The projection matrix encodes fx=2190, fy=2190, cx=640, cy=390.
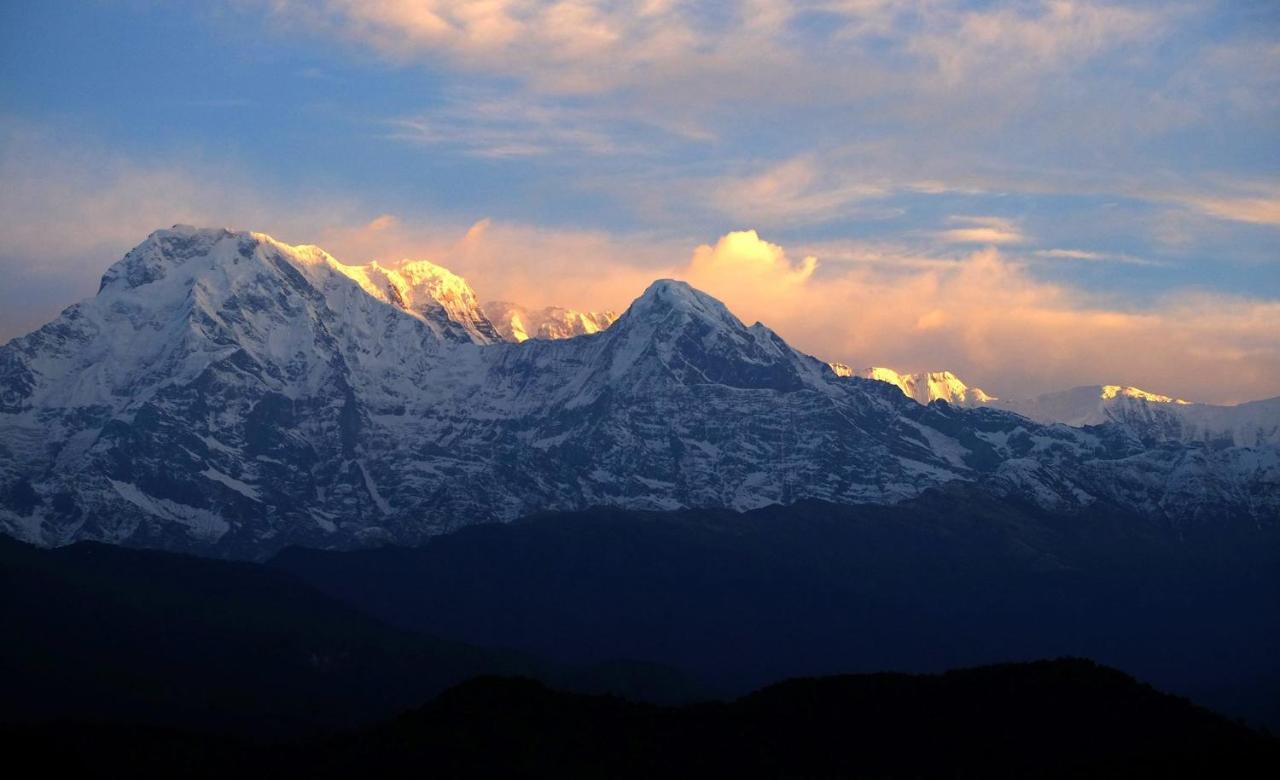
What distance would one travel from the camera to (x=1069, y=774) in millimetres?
189875

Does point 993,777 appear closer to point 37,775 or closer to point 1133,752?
point 1133,752

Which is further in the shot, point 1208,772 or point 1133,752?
point 1133,752

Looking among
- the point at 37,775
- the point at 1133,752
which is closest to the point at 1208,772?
the point at 1133,752

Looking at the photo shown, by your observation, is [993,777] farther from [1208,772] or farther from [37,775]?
[37,775]

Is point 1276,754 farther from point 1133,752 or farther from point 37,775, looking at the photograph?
point 37,775

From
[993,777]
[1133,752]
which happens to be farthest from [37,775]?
[1133,752]

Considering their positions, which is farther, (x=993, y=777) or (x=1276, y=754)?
(x=993, y=777)

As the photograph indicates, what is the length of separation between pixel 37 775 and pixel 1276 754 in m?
105

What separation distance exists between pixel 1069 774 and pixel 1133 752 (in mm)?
12226

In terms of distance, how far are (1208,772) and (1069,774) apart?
14185 mm

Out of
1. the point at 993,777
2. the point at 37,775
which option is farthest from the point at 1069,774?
the point at 37,775

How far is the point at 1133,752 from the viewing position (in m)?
199

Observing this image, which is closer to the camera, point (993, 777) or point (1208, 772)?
point (1208, 772)

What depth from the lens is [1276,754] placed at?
593ft
